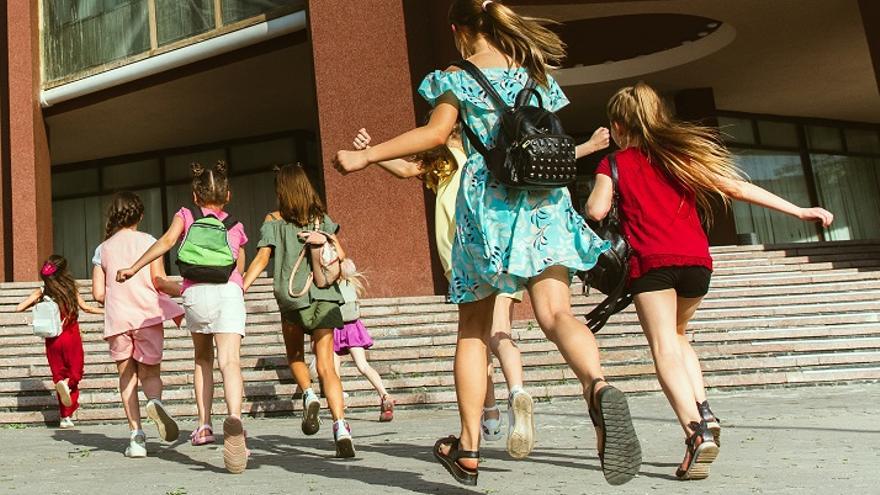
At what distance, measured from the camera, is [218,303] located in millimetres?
5402

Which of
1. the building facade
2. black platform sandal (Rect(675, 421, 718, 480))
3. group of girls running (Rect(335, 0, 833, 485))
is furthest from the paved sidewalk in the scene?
the building facade

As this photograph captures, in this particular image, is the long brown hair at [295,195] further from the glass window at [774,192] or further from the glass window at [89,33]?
the glass window at [774,192]

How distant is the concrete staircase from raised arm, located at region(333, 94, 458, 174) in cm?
508

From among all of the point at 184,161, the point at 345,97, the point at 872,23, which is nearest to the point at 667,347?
the point at 345,97

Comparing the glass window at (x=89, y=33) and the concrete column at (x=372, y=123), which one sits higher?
the glass window at (x=89, y=33)

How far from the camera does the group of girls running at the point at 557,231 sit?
344cm

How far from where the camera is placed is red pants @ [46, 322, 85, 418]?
340 inches

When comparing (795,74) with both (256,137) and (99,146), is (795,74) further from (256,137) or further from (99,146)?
(99,146)

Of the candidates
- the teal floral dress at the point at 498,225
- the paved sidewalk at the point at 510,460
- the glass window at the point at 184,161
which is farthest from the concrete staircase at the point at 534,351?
the glass window at the point at 184,161

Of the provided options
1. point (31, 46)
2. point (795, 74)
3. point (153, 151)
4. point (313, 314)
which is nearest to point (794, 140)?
point (795, 74)

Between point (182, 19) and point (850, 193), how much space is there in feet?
58.4

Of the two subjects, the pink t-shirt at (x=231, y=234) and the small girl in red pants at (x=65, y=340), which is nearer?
the pink t-shirt at (x=231, y=234)

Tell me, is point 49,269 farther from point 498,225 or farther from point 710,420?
point 710,420

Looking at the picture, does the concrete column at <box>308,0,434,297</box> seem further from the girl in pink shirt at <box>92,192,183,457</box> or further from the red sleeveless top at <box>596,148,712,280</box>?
the red sleeveless top at <box>596,148,712,280</box>
